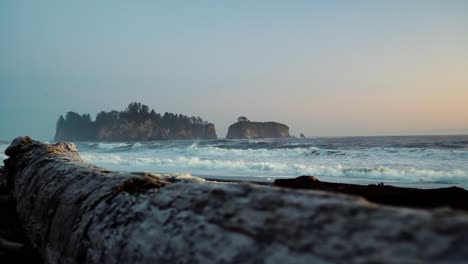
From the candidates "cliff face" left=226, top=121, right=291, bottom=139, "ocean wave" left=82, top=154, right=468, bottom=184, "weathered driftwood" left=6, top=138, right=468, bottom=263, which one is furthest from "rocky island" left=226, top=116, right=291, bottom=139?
"weathered driftwood" left=6, top=138, right=468, bottom=263

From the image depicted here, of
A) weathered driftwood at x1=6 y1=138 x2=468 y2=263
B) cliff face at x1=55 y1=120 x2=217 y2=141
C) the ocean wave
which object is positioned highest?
cliff face at x1=55 y1=120 x2=217 y2=141

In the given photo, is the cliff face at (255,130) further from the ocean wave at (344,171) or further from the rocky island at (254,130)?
the ocean wave at (344,171)

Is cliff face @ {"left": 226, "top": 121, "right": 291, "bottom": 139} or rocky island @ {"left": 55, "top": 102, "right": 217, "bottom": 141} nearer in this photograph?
rocky island @ {"left": 55, "top": 102, "right": 217, "bottom": 141}

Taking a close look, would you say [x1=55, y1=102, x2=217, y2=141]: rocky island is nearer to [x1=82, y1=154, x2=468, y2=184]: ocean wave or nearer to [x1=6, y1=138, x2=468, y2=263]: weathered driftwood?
[x1=82, y1=154, x2=468, y2=184]: ocean wave

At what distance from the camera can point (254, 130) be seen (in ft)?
373

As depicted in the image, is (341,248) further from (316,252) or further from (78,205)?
(78,205)

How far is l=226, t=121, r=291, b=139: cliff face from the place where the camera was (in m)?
111

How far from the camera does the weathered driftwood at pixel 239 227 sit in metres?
0.67

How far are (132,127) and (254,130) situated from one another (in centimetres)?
3823

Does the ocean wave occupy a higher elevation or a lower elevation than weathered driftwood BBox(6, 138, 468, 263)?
lower

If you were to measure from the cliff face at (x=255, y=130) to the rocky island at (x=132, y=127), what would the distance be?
44.9 feet

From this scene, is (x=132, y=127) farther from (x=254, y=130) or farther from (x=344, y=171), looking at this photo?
(x=344, y=171)

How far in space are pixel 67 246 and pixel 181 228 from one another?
0.86 metres

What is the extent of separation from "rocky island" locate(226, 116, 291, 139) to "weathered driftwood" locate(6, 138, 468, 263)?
357ft
